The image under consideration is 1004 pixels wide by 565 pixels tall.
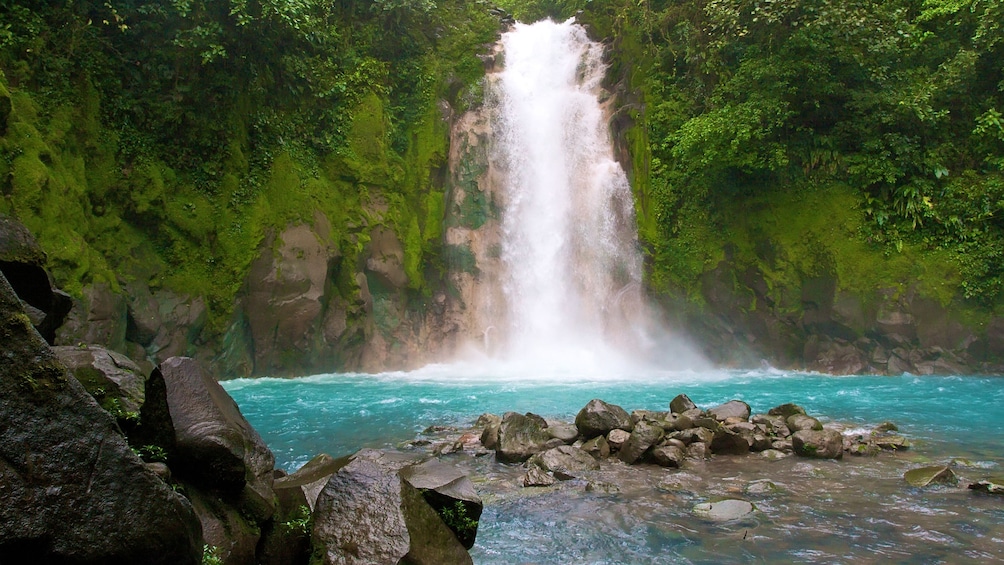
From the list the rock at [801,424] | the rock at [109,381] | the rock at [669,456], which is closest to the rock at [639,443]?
the rock at [669,456]

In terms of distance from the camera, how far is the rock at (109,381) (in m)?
3.99

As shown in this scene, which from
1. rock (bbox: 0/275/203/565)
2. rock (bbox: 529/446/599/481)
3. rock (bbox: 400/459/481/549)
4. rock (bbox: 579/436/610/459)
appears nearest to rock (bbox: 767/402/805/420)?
rock (bbox: 579/436/610/459)

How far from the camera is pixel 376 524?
430 centimetres

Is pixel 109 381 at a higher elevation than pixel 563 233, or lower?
lower

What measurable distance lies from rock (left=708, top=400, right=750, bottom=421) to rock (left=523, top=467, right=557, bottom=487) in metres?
3.59

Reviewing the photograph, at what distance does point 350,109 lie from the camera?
18484mm

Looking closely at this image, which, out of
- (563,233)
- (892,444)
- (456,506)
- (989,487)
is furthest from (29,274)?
(563,233)

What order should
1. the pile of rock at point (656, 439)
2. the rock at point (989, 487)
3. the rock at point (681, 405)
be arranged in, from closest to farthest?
the rock at point (989, 487) → the pile of rock at point (656, 439) → the rock at point (681, 405)

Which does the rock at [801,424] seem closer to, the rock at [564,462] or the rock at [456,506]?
the rock at [564,462]

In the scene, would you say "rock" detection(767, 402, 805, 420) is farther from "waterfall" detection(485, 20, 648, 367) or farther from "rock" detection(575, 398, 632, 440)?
"waterfall" detection(485, 20, 648, 367)

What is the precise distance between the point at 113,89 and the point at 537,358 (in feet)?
42.7

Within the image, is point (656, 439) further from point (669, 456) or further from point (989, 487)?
point (989, 487)

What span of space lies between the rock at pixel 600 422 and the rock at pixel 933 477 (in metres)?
3.49

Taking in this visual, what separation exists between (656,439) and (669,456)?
40 centimetres
